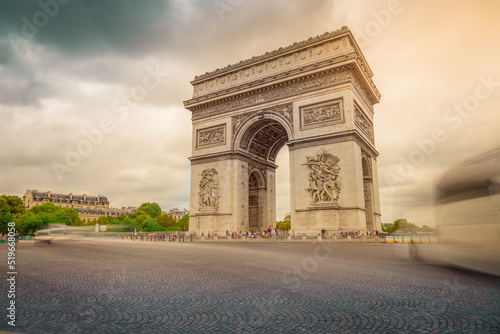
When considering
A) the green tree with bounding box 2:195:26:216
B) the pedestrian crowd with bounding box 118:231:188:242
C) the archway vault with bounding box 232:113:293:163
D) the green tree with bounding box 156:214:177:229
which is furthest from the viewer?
the green tree with bounding box 156:214:177:229

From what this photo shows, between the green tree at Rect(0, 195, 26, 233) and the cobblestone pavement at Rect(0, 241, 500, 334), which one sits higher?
the green tree at Rect(0, 195, 26, 233)

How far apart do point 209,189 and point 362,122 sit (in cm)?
1469

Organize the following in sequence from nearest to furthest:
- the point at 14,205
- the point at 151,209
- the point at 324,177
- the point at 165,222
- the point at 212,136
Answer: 1. the point at 324,177
2. the point at 212,136
3. the point at 14,205
4. the point at 165,222
5. the point at 151,209

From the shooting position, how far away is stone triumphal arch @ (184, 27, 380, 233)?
23.4 metres

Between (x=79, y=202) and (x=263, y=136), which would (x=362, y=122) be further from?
(x=79, y=202)

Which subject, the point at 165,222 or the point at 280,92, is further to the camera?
the point at 165,222

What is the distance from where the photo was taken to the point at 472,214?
22.9 feet

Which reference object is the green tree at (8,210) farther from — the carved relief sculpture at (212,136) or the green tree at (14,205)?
the carved relief sculpture at (212,136)

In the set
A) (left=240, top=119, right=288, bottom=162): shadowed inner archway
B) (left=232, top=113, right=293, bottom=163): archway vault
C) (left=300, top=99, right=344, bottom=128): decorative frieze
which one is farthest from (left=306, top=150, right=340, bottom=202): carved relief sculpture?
(left=240, top=119, right=288, bottom=162): shadowed inner archway

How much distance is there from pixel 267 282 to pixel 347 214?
58.3ft

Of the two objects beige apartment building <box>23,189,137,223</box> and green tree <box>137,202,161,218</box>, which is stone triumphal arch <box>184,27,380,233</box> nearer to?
green tree <box>137,202,161,218</box>

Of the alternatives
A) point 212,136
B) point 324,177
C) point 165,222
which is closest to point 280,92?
point 212,136

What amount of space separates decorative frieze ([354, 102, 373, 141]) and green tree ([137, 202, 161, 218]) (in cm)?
7722

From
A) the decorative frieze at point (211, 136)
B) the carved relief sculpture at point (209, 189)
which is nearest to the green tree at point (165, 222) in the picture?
the decorative frieze at point (211, 136)
